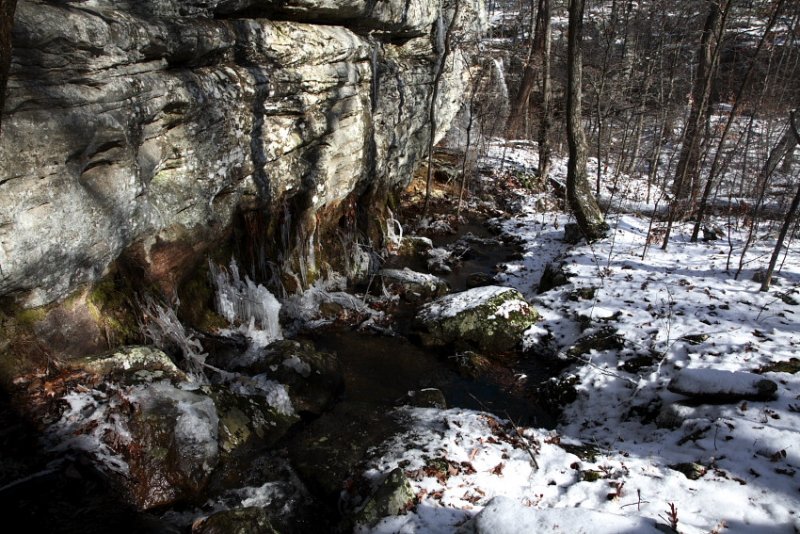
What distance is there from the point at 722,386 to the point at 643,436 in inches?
43.0

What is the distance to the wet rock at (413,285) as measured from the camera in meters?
10.7

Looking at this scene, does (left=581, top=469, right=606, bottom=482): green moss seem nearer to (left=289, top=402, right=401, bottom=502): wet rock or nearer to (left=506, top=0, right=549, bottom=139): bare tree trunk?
(left=289, top=402, right=401, bottom=502): wet rock

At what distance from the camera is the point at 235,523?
445cm

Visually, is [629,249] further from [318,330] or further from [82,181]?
[82,181]

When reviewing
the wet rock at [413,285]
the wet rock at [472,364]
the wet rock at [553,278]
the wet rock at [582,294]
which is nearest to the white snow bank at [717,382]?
the wet rock at [472,364]

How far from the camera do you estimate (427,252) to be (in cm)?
1331

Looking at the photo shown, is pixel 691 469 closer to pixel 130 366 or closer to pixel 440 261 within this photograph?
pixel 130 366

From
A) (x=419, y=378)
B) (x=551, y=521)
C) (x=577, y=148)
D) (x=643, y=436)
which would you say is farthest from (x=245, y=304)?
(x=577, y=148)

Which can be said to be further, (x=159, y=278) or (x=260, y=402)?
(x=159, y=278)

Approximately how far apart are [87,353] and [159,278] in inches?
65.2

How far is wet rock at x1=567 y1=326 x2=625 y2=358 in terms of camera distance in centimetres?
762

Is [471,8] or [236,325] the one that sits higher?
[471,8]

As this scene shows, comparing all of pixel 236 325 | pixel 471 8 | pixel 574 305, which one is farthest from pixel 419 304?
pixel 471 8

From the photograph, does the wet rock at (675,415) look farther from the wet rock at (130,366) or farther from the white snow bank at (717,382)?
the wet rock at (130,366)
